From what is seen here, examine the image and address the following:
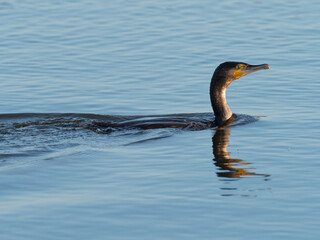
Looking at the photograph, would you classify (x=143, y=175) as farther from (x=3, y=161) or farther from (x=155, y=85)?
(x=155, y=85)

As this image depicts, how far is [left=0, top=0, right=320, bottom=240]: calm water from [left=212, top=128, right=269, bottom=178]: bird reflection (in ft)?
0.09

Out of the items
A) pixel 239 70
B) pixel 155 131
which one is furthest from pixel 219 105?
pixel 155 131

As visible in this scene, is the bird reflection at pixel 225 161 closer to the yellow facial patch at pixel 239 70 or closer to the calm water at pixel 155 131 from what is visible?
the calm water at pixel 155 131

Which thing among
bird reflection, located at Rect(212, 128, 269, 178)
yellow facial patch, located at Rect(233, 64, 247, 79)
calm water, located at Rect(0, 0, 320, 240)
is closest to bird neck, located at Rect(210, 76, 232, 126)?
yellow facial patch, located at Rect(233, 64, 247, 79)

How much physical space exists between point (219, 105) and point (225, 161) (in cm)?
253

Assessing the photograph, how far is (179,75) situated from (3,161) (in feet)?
19.6

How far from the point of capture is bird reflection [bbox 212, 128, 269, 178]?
984 cm

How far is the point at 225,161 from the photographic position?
1055cm

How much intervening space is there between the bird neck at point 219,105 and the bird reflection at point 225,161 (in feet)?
1.94

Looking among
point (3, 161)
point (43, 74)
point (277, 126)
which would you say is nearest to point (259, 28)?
point (43, 74)

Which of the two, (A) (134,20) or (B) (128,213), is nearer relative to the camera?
(B) (128,213)

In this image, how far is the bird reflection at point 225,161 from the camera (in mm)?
9844

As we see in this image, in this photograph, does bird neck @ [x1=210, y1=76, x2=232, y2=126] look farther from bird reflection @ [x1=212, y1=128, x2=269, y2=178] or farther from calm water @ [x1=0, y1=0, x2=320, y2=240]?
bird reflection @ [x1=212, y1=128, x2=269, y2=178]

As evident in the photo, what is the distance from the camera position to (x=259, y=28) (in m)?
19.8
